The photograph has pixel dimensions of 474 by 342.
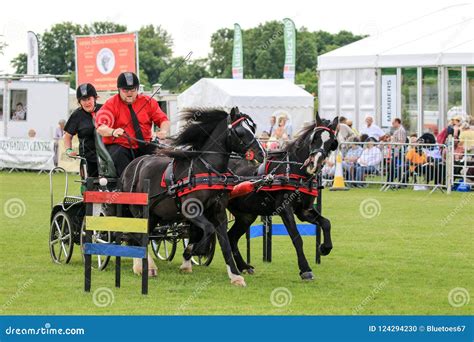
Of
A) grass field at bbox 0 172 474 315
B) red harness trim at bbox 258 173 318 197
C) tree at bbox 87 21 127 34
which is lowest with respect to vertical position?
grass field at bbox 0 172 474 315

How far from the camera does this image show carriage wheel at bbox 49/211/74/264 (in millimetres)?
14102

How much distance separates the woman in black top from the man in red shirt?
1.89ft

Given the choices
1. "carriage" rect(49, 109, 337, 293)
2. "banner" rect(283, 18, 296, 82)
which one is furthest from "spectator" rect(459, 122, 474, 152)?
"banner" rect(283, 18, 296, 82)

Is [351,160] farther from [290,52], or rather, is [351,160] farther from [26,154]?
[290,52]

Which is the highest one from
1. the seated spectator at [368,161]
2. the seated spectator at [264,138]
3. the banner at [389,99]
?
the banner at [389,99]

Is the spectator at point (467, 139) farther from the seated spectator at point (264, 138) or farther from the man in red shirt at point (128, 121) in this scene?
the man in red shirt at point (128, 121)

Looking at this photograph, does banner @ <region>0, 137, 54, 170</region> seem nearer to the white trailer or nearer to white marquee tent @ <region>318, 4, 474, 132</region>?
the white trailer

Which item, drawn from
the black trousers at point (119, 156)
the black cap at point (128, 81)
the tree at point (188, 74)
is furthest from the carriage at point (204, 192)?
the tree at point (188, 74)

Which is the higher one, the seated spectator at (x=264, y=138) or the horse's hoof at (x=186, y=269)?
the seated spectator at (x=264, y=138)

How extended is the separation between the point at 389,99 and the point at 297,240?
18612mm

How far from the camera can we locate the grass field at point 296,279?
10.7 m

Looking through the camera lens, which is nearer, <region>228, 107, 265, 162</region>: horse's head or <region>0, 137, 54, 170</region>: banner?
<region>228, 107, 265, 162</region>: horse's head

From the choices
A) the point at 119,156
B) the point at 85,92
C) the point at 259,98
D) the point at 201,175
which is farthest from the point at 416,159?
the point at 201,175

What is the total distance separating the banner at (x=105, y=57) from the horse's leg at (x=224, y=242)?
31.0 metres
